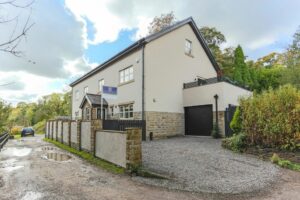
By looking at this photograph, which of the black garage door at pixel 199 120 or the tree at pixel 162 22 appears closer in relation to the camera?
the black garage door at pixel 199 120

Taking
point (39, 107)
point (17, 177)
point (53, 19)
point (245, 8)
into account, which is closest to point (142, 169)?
point (17, 177)

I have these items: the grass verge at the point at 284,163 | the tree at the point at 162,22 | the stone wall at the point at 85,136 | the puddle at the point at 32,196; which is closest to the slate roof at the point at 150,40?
the stone wall at the point at 85,136

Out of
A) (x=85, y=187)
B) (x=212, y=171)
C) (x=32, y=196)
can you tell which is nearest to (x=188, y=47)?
(x=212, y=171)

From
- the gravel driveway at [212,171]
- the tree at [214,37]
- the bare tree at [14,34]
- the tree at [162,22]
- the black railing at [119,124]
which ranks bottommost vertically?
the gravel driveway at [212,171]

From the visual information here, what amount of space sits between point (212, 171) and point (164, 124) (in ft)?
28.7

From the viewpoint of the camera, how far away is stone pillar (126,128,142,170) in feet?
21.6

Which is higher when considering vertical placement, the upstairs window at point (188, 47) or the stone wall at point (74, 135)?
the upstairs window at point (188, 47)

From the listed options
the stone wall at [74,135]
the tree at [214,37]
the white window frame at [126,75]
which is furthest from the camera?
the tree at [214,37]

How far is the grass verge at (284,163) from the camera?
6.95 m

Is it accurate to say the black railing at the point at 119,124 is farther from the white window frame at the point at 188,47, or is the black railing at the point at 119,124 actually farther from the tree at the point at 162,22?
the tree at the point at 162,22

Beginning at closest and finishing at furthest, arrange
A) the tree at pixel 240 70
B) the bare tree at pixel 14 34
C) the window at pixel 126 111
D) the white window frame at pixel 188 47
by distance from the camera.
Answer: the bare tree at pixel 14 34 → the window at pixel 126 111 → the white window frame at pixel 188 47 → the tree at pixel 240 70

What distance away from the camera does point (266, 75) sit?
27.6 meters

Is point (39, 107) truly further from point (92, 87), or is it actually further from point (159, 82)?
point (159, 82)

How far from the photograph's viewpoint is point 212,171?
648 centimetres
